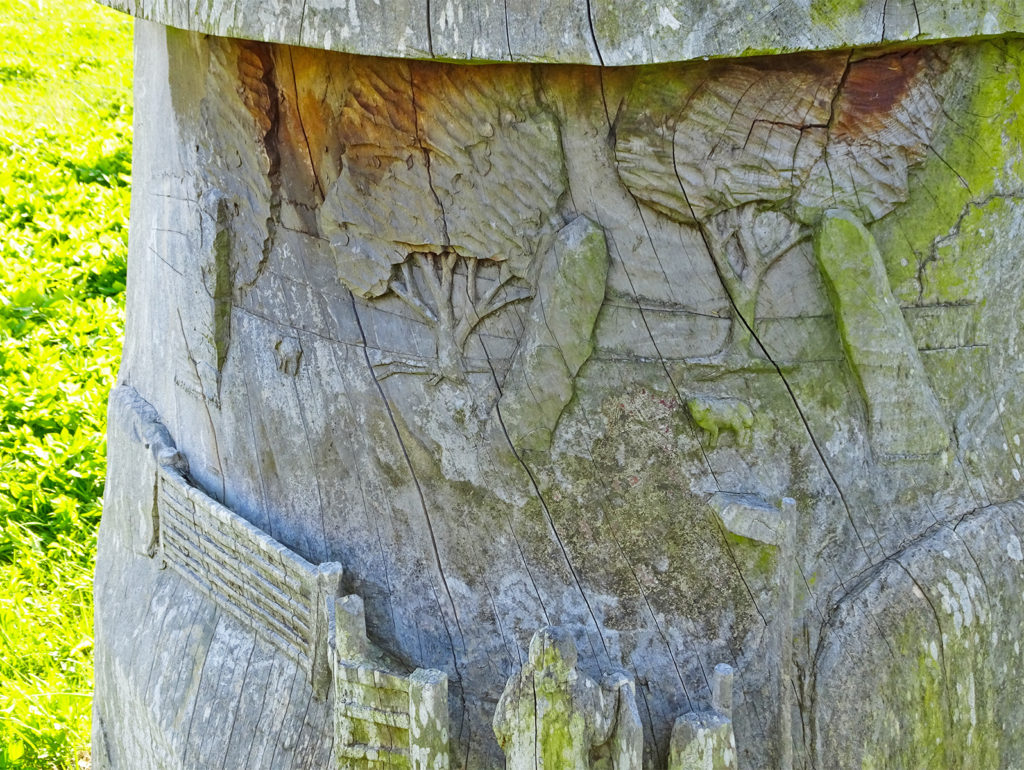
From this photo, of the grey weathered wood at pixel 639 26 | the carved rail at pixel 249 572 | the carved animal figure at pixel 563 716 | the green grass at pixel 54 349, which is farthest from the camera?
the green grass at pixel 54 349

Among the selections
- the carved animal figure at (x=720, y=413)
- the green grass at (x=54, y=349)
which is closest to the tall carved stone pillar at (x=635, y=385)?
the carved animal figure at (x=720, y=413)

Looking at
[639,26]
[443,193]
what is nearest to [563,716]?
[443,193]

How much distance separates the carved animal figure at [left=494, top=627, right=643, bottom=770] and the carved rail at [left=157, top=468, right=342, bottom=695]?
442mm

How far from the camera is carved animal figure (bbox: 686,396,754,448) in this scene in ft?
6.38

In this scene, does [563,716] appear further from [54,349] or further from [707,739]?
[54,349]

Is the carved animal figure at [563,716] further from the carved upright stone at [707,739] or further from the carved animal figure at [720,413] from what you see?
the carved animal figure at [720,413]

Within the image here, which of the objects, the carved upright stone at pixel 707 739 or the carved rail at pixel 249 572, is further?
the carved rail at pixel 249 572

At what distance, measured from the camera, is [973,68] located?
1913 mm

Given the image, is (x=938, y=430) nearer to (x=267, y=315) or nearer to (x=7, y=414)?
(x=267, y=315)

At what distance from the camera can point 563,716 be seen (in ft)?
6.15

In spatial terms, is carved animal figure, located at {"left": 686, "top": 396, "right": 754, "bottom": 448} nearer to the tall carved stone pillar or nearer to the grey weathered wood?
the tall carved stone pillar

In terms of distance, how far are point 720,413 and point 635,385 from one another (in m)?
0.15

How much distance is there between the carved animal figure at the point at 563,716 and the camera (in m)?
1.87

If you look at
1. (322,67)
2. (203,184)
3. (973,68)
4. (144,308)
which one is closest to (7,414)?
(144,308)
